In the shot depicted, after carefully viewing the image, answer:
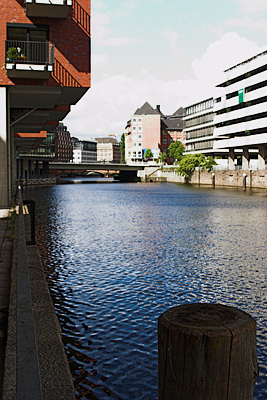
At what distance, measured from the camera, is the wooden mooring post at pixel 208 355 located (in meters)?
2.66

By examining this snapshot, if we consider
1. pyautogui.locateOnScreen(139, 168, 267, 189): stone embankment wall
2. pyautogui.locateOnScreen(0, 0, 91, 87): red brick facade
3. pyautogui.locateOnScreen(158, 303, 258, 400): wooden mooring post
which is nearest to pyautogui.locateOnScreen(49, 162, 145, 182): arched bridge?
pyautogui.locateOnScreen(139, 168, 267, 189): stone embankment wall

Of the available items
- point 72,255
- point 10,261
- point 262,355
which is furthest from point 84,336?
point 72,255

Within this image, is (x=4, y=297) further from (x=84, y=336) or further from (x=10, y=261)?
(x=10, y=261)

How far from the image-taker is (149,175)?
13000 centimetres

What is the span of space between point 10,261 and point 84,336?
3884 mm

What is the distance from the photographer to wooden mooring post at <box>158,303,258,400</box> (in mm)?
2660

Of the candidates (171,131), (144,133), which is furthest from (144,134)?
(171,131)

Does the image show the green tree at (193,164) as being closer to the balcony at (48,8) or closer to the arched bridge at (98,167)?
the arched bridge at (98,167)

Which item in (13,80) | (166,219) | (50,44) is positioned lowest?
(166,219)

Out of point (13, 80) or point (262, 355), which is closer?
point (262, 355)

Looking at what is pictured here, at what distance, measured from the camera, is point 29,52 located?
25484 mm

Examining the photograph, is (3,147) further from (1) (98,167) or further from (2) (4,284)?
(1) (98,167)

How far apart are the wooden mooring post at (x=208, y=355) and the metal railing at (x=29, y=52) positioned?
24077mm

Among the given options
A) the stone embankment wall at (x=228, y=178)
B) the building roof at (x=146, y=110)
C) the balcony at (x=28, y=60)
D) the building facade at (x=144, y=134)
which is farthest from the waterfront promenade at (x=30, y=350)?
the building roof at (x=146, y=110)
